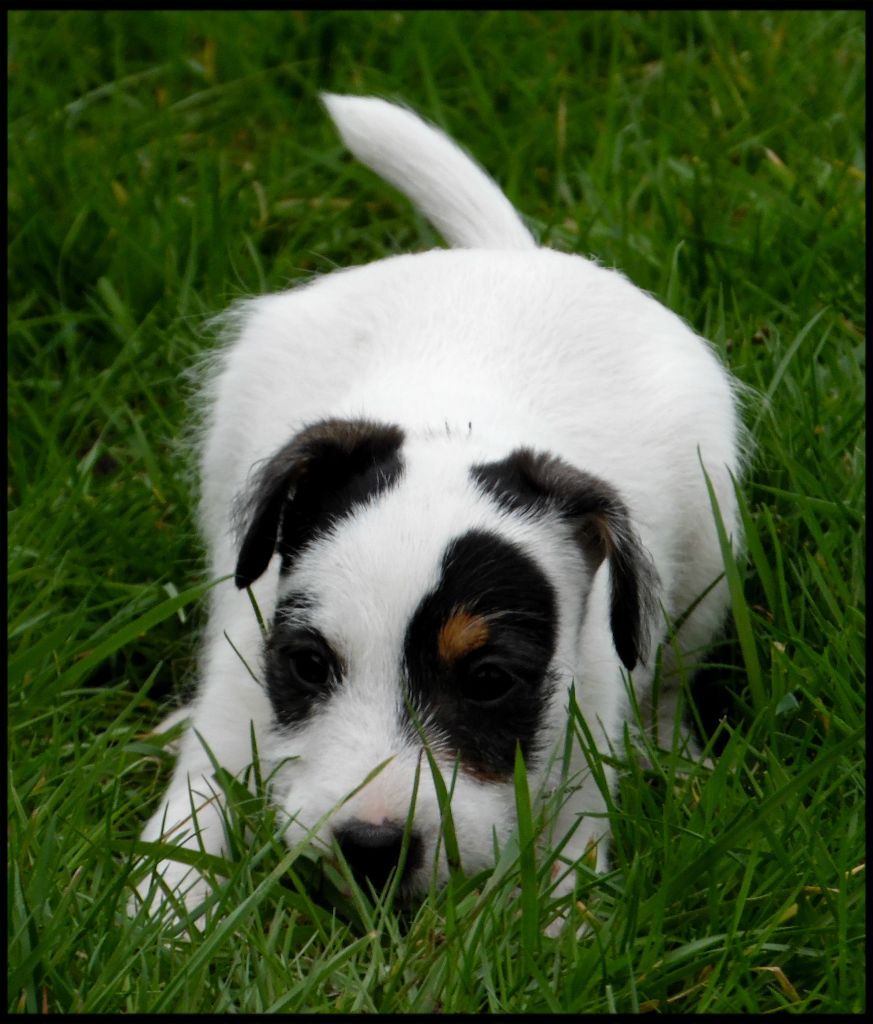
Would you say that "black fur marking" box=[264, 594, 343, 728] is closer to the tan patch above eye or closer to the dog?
the dog

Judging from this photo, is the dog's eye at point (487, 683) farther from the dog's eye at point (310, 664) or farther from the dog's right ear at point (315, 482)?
the dog's right ear at point (315, 482)

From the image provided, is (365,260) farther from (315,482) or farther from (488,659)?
(488,659)

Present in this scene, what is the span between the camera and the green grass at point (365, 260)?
2934 millimetres

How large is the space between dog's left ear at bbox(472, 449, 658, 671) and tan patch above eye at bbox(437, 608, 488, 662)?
31 cm

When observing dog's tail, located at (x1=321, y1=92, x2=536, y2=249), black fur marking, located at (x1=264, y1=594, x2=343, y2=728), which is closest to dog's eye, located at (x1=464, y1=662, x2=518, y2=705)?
black fur marking, located at (x1=264, y1=594, x2=343, y2=728)

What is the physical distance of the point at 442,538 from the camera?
3.09 m

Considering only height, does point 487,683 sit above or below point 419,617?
below

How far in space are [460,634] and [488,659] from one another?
0.10 meters

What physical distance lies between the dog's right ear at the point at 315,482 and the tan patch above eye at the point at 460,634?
1.17 ft

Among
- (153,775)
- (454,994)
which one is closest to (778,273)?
(153,775)

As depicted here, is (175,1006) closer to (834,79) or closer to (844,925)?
(844,925)

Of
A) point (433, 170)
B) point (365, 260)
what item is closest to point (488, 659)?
point (433, 170)

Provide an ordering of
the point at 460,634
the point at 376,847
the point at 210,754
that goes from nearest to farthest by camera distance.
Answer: the point at 376,847
the point at 460,634
the point at 210,754

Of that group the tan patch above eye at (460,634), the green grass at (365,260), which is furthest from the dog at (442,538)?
the green grass at (365,260)
